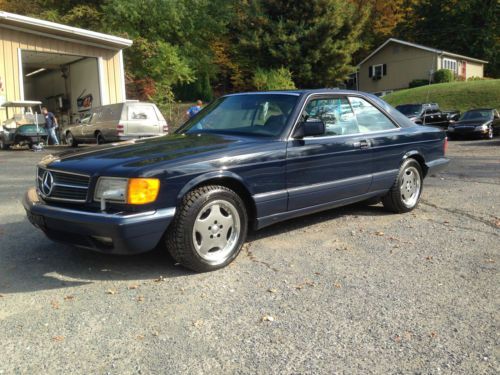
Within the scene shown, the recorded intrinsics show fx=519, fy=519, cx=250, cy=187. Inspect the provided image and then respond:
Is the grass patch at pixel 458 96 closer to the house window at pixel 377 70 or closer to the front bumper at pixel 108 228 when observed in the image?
the house window at pixel 377 70

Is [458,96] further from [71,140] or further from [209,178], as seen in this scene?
[209,178]

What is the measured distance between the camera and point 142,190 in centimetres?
386

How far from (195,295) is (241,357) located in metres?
0.98

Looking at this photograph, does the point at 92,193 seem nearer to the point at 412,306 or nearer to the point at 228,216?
the point at 228,216

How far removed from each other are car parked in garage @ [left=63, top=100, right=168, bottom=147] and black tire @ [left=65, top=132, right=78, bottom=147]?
186 cm

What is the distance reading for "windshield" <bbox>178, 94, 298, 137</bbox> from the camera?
16.7ft

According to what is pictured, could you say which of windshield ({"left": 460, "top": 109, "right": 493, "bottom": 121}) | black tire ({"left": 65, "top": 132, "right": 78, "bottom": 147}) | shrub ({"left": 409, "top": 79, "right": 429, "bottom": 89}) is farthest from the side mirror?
shrub ({"left": 409, "top": 79, "right": 429, "bottom": 89})

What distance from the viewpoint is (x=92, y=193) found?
3980 millimetres

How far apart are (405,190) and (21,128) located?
1553 centimetres

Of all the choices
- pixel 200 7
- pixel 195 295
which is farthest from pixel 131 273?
pixel 200 7

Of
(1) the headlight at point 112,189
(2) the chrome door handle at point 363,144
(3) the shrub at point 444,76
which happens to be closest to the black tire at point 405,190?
(2) the chrome door handle at point 363,144

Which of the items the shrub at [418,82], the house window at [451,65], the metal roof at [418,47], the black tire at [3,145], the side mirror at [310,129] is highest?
the metal roof at [418,47]

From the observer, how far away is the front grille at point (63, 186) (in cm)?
406

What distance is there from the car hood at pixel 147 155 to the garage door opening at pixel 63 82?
1972 cm
